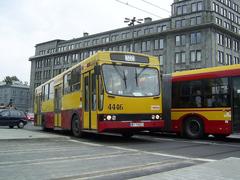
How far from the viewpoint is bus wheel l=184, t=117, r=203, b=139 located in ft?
55.1

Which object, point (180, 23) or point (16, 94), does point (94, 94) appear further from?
point (16, 94)

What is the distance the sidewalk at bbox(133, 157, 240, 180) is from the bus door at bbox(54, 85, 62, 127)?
41.1ft

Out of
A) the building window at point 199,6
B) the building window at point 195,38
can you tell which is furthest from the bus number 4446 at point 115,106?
the building window at point 199,6

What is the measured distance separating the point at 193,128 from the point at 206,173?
383 inches

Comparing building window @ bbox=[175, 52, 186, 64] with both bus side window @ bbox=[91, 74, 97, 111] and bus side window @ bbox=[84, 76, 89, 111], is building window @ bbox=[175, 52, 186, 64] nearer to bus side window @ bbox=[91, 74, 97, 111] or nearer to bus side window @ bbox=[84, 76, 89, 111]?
bus side window @ bbox=[84, 76, 89, 111]

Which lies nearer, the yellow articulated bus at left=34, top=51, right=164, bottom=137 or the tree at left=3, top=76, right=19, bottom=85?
the yellow articulated bus at left=34, top=51, right=164, bottom=137

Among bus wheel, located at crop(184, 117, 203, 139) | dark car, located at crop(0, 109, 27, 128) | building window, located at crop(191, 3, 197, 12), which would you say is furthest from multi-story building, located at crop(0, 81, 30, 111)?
bus wheel, located at crop(184, 117, 203, 139)

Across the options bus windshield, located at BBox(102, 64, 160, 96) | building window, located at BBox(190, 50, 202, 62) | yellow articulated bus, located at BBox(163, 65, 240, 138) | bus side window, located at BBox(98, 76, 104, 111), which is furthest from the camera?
building window, located at BBox(190, 50, 202, 62)

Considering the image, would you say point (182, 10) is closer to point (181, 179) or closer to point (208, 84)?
point (208, 84)

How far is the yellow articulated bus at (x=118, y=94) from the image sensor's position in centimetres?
1421

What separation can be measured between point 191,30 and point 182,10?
Answer: 17.1ft

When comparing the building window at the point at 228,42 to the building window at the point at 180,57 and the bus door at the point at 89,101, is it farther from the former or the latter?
the bus door at the point at 89,101

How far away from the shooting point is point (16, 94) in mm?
132125

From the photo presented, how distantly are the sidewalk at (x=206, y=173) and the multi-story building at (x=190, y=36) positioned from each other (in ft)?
215
